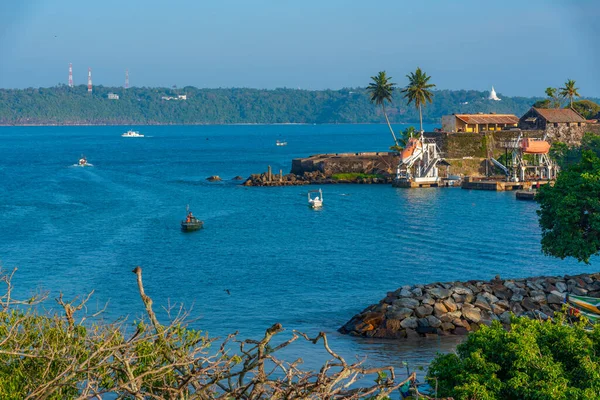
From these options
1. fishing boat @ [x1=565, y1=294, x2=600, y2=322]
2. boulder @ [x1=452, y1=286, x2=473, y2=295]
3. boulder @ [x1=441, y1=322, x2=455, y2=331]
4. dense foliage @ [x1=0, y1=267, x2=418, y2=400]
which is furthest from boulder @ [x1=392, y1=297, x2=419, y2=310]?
dense foliage @ [x1=0, y1=267, x2=418, y2=400]

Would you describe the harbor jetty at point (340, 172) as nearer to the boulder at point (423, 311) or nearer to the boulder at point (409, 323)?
the boulder at point (423, 311)

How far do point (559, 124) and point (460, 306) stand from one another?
241ft

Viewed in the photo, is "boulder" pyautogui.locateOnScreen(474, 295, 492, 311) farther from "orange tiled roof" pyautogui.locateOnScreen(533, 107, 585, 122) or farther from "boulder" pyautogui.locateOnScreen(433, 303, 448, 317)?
"orange tiled roof" pyautogui.locateOnScreen(533, 107, 585, 122)

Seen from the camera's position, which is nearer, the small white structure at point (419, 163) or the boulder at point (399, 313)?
the boulder at point (399, 313)

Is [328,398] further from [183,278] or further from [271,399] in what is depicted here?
[183,278]

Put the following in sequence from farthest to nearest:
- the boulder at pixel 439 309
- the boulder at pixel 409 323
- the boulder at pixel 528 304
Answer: the boulder at pixel 528 304 → the boulder at pixel 439 309 → the boulder at pixel 409 323

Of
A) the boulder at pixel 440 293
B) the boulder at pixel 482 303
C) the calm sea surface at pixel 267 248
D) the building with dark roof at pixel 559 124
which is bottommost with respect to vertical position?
the calm sea surface at pixel 267 248

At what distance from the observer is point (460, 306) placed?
34.8 meters

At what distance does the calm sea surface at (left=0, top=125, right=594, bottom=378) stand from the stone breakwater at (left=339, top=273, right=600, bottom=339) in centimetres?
103

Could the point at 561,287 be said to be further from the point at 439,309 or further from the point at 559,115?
the point at 559,115

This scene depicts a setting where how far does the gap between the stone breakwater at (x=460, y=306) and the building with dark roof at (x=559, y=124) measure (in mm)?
67687

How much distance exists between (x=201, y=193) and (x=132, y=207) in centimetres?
1263

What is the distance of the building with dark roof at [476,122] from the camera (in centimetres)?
10494

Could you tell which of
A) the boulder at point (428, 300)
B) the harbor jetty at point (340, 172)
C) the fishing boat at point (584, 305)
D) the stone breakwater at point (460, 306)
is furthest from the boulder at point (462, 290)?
the harbor jetty at point (340, 172)
